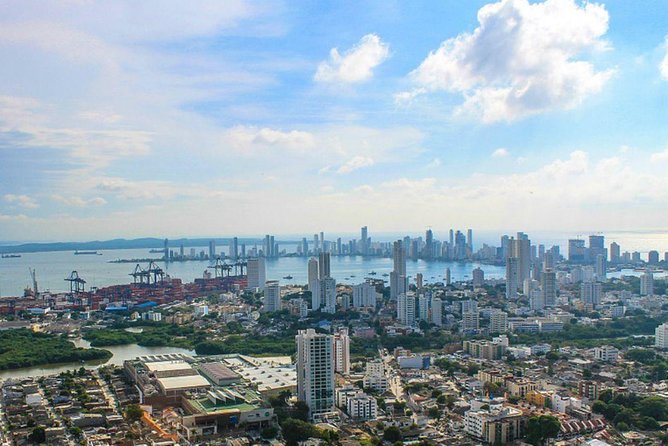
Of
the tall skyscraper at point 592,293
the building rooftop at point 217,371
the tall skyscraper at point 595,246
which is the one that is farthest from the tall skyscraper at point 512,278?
the building rooftop at point 217,371

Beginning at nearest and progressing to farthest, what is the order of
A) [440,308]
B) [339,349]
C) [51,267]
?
1. [339,349]
2. [440,308]
3. [51,267]

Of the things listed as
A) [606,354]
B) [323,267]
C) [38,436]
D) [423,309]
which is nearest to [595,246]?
[323,267]

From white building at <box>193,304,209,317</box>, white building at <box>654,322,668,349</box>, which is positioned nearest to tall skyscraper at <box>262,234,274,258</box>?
white building at <box>193,304,209,317</box>

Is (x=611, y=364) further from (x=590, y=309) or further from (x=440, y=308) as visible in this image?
(x=590, y=309)

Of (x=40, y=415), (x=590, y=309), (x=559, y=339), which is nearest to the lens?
(x=40, y=415)

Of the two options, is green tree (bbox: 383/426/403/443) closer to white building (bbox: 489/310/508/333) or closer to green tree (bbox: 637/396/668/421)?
green tree (bbox: 637/396/668/421)

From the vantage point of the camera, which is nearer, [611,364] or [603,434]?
[603,434]

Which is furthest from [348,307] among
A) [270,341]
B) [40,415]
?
[40,415]
